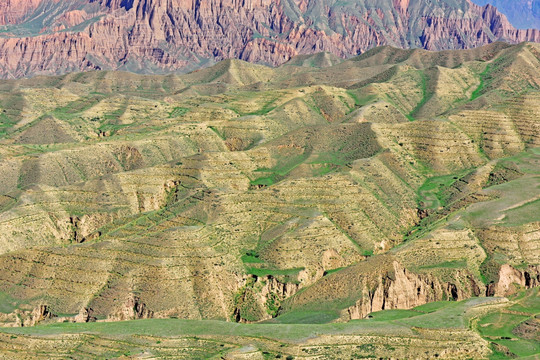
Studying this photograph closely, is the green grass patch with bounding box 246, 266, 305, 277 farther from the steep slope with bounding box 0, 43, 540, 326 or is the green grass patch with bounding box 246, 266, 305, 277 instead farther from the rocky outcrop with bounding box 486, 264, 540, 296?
the rocky outcrop with bounding box 486, 264, 540, 296

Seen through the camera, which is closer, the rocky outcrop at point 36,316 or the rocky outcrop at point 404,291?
the rocky outcrop at point 36,316

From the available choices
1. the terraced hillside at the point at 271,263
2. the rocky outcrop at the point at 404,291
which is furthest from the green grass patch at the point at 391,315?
the rocky outcrop at the point at 404,291

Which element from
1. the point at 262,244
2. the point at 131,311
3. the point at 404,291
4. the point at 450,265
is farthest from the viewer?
the point at 262,244

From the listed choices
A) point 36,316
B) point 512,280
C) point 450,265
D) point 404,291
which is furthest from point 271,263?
point 512,280

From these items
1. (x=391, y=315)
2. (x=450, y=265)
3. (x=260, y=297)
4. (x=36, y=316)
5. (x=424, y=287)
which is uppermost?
(x=450, y=265)

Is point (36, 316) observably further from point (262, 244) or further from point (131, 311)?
point (262, 244)

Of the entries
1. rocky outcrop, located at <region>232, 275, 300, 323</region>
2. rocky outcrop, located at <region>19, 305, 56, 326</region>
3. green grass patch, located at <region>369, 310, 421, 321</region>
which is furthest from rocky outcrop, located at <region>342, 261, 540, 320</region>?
rocky outcrop, located at <region>19, 305, 56, 326</region>

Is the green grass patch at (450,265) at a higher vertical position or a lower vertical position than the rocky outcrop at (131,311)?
higher

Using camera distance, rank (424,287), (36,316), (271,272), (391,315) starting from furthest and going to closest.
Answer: (271,272) < (424,287) < (36,316) < (391,315)

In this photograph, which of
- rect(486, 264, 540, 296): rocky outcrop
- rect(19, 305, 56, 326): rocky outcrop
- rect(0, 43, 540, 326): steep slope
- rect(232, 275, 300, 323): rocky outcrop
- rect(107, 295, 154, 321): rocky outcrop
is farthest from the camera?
rect(486, 264, 540, 296): rocky outcrop

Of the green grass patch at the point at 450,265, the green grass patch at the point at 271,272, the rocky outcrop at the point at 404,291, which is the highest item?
the green grass patch at the point at 271,272

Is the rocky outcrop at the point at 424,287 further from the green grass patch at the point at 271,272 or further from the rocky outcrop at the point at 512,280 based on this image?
the green grass patch at the point at 271,272

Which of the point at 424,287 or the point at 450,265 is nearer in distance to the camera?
the point at 424,287
